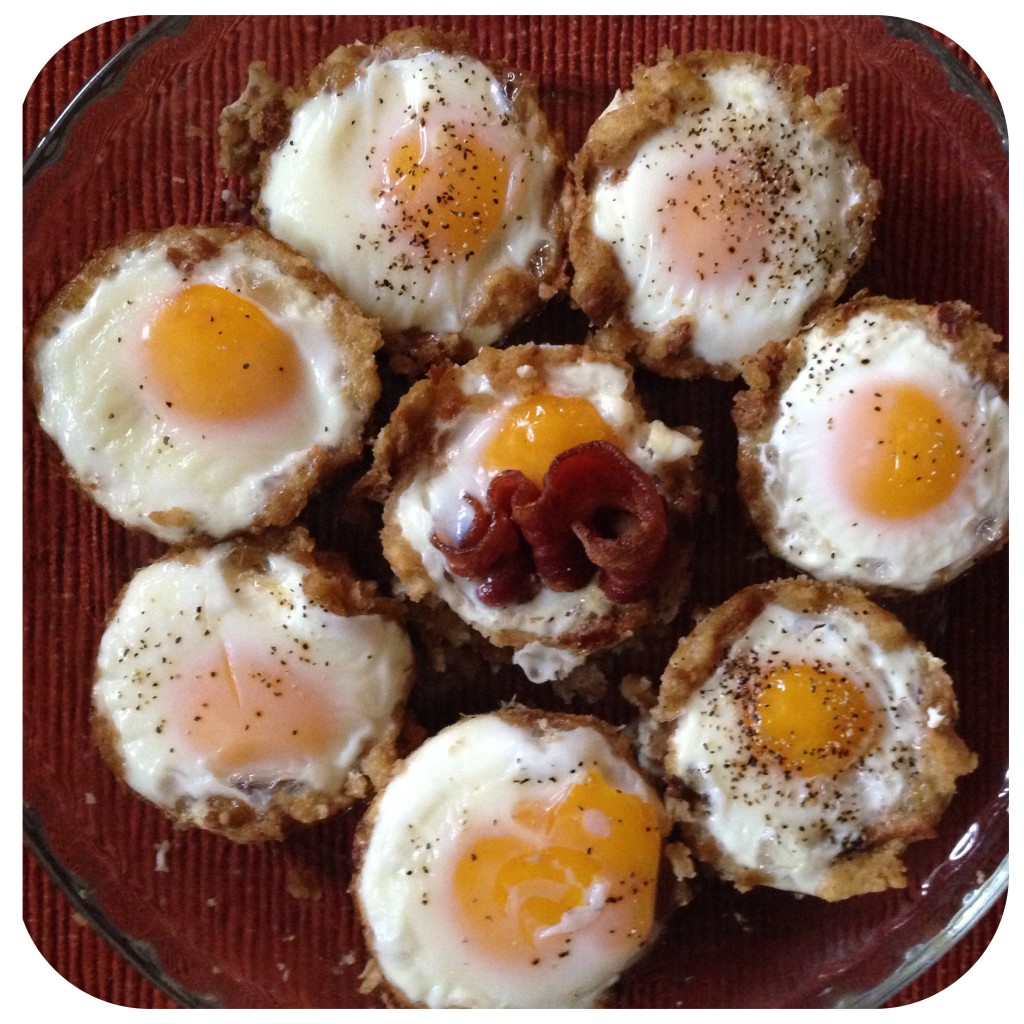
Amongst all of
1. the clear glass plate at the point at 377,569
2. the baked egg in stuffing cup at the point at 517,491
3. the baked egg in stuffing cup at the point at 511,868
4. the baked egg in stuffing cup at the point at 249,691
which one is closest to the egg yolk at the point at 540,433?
the baked egg in stuffing cup at the point at 517,491

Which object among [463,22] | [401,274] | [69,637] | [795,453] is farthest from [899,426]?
[69,637]

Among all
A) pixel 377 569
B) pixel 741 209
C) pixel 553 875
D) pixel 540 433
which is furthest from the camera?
pixel 377 569

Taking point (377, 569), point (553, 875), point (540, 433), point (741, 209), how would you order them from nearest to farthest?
point (553, 875) → point (540, 433) → point (741, 209) → point (377, 569)

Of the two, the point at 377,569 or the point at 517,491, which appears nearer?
the point at 517,491

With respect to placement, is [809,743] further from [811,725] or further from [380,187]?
[380,187]

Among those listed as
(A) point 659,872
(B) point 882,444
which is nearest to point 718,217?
(B) point 882,444

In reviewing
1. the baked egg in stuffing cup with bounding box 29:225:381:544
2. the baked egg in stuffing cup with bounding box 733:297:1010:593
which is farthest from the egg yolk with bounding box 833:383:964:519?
the baked egg in stuffing cup with bounding box 29:225:381:544

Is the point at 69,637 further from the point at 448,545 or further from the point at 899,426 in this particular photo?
the point at 899,426

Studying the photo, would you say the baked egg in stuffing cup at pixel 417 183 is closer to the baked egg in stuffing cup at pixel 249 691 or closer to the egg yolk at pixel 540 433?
the egg yolk at pixel 540 433
